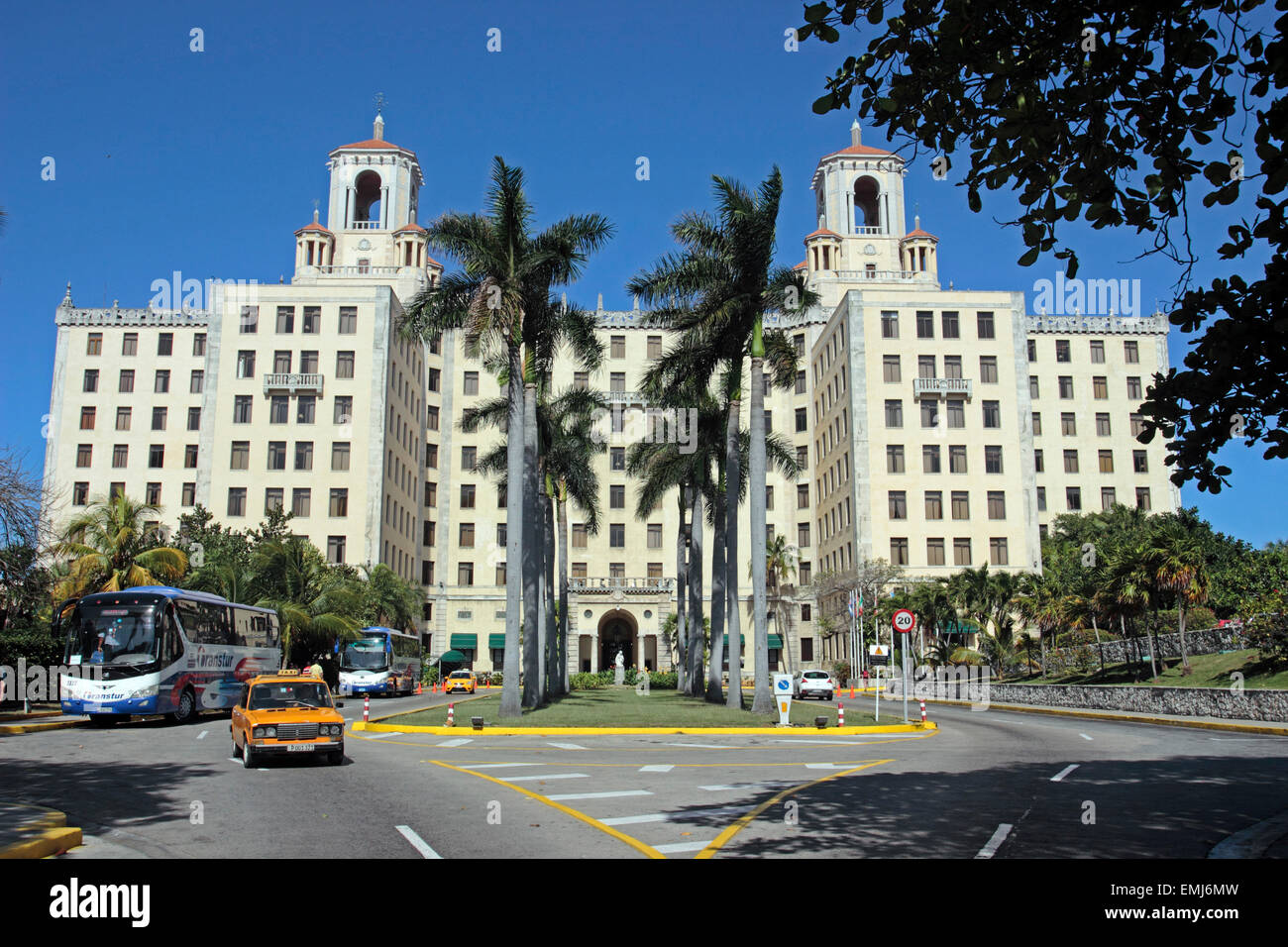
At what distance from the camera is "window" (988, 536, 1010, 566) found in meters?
65.7

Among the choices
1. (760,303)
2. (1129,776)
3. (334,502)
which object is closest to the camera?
(1129,776)

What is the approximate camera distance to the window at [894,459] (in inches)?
2621

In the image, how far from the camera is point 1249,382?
857cm

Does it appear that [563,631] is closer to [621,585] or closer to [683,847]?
[621,585]

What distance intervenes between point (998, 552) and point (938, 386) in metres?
12.0

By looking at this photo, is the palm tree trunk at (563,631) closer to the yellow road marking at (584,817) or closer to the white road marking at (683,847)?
the yellow road marking at (584,817)

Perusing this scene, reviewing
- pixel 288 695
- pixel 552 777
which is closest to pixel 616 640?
pixel 288 695

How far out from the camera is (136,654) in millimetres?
25516

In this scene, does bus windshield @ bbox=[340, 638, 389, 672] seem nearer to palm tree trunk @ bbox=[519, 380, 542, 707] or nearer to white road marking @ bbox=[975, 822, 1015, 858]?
palm tree trunk @ bbox=[519, 380, 542, 707]
